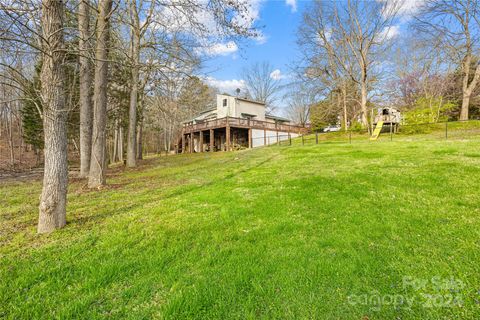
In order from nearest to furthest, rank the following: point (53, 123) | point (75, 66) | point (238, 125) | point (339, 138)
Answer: point (53, 123)
point (75, 66)
point (339, 138)
point (238, 125)

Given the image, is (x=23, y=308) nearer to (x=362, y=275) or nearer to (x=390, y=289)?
(x=362, y=275)

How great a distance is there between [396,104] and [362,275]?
32.8 m

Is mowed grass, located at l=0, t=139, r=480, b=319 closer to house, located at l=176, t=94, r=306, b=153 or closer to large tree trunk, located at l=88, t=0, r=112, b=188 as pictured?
large tree trunk, located at l=88, t=0, r=112, b=188

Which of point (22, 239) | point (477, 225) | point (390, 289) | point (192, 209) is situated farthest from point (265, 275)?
point (22, 239)

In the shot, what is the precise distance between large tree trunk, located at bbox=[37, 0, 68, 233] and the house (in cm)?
1698

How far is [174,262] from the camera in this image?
2455mm

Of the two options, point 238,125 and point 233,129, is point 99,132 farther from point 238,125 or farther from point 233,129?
point 233,129

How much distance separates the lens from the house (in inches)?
861

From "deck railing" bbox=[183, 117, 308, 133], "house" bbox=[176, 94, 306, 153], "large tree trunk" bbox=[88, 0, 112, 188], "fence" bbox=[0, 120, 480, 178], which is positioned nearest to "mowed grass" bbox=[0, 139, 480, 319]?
"large tree trunk" bbox=[88, 0, 112, 188]

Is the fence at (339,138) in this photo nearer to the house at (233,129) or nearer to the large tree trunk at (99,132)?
the house at (233,129)

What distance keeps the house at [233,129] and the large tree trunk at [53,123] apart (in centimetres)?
1698

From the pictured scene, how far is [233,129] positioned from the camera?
928 inches

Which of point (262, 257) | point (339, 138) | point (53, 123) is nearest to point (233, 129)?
point (339, 138)

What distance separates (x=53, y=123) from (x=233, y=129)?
809 inches
